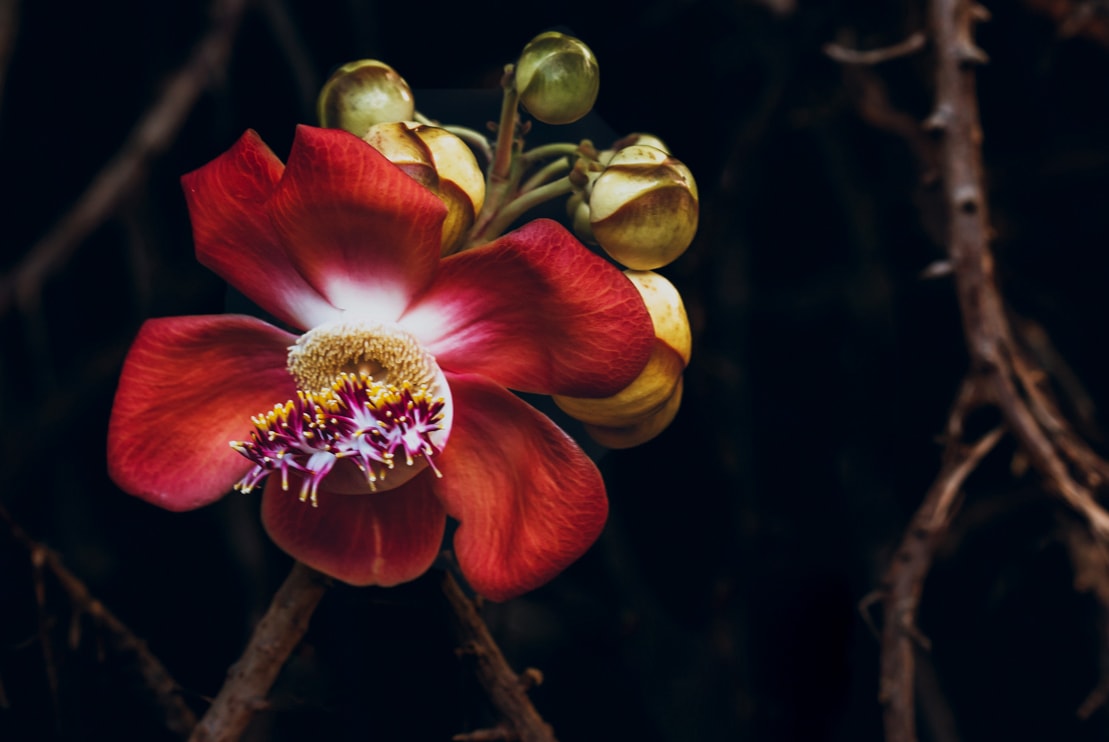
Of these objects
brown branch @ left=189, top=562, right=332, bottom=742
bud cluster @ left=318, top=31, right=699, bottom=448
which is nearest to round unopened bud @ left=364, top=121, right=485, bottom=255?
bud cluster @ left=318, top=31, right=699, bottom=448

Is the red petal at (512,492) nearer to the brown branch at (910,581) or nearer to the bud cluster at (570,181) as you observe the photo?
Result: the bud cluster at (570,181)

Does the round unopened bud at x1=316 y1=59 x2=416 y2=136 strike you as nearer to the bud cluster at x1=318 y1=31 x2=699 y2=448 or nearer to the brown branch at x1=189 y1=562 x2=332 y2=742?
the bud cluster at x1=318 y1=31 x2=699 y2=448

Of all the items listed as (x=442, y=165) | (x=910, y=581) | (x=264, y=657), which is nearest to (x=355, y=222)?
(x=442, y=165)

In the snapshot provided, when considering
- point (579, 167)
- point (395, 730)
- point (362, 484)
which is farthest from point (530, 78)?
point (395, 730)

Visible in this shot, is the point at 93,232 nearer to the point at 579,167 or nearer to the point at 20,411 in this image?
the point at 20,411

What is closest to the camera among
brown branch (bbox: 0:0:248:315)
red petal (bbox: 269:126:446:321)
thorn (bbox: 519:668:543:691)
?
red petal (bbox: 269:126:446:321)
